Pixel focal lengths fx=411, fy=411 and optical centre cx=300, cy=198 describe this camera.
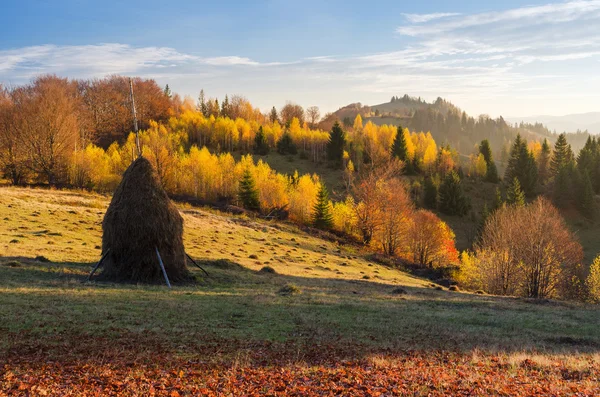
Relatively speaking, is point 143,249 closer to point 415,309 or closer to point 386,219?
point 415,309

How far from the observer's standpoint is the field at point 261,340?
29.1 ft

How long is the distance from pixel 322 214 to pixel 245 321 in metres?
65.2

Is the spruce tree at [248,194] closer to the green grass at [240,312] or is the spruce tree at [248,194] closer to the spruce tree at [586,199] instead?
the green grass at [240,312]

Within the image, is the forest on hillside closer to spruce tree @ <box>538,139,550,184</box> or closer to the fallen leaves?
spruce tree @ <box>538,139,550,184</box>

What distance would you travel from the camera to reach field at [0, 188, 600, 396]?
29.1ft

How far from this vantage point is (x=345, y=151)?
443ft

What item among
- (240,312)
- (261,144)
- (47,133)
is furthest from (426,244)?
(261,144)

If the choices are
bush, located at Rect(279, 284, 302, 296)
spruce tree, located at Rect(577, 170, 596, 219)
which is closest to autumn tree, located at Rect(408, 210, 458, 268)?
bush, located at Rect(279, 284, 302, 296)

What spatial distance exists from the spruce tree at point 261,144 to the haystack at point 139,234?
11935 centimetres

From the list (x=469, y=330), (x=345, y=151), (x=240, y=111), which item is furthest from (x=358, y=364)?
Result: (x=240, y=111)

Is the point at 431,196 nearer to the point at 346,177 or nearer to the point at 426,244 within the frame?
the point at 346,177

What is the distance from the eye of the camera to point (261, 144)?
142 metres

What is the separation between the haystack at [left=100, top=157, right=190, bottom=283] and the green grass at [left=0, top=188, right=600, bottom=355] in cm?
162

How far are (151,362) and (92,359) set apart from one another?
4.44 feet
